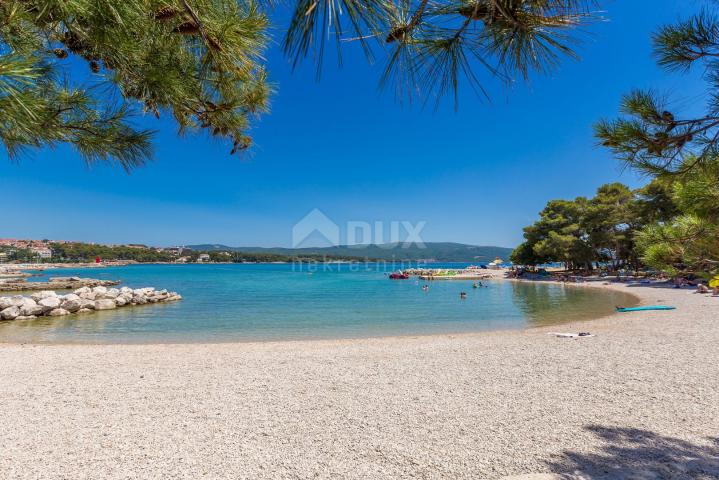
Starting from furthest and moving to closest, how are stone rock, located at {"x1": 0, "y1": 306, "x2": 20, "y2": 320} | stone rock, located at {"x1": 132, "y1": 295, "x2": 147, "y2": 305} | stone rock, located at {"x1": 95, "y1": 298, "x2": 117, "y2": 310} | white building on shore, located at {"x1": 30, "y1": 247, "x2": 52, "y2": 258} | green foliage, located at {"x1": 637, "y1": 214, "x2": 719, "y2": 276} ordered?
1. white building on shore, located at {"x1": 30, "y1": 247, "x2": 52, "y2": 258}
2. stone rock, located at {"x1": 132, "y1": 295, "x2": 147, "y2": 305}
3. stone rock, located at {"x1": 95, "y1": 298, "x2": 117, "y2": 310}
4. stone rock, located at {"x1": 0, "y1": 306, "x2": 20, "y2": 320}
5. green foliage, located at {"x1": 637, "y1": 214, "x2": 719, "y2": 276}

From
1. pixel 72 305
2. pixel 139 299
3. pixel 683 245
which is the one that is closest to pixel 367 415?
pixel 683 245

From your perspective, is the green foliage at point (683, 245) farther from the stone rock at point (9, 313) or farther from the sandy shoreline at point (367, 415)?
the stone rock at point (9, 313)

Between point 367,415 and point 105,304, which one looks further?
point 105,304

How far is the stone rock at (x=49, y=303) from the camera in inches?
603

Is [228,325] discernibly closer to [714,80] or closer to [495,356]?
[495,356]

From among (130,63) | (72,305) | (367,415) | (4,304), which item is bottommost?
(72,305)

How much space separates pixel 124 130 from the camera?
2.31 m

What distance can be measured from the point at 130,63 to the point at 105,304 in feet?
67.4

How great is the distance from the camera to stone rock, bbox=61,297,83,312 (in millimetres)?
16125

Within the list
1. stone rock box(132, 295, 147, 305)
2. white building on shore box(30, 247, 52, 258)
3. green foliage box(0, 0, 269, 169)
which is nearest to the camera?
green foliage box(0, 0, 269, 169)

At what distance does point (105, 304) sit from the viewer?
58.9 ft

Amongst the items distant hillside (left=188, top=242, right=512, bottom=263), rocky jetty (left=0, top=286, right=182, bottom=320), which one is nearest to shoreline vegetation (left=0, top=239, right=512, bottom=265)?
distant hillside (left=188, top=242, right=512, bottom=263)

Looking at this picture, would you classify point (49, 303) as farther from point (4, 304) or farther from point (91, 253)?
point (91, 253)

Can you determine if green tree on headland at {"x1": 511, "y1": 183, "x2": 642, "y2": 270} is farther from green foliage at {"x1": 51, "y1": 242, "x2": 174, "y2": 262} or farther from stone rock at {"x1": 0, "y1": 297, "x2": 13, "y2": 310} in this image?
green foliage at {"x1": 51, "y1": 242, "x2": 174, "y2": 262}
